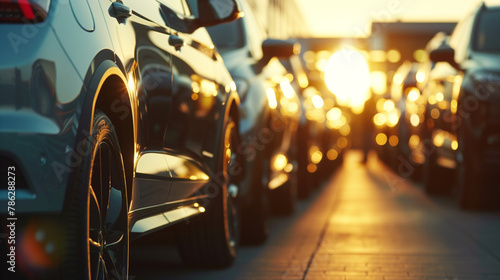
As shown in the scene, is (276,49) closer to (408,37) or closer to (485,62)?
(485,62)

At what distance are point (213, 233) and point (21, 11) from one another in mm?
2913

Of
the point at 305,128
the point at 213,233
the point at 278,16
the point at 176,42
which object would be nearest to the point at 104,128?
the point at 176,42

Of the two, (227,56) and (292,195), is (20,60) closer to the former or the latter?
(227,56)

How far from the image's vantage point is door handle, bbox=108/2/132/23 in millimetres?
3659

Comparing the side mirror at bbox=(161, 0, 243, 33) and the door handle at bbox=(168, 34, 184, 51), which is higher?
the side mirror at bbox=(161, 0, 243, 33)

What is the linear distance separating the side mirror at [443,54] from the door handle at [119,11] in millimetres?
6428

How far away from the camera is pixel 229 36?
7.65 m

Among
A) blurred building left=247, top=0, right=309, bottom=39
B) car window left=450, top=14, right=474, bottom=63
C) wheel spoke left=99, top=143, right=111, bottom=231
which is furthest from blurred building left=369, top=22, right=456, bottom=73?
wheel spoke left=99, top=143, right=111, bottom=231

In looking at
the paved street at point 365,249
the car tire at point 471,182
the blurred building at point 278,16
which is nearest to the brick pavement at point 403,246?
the paved street at point 365,249

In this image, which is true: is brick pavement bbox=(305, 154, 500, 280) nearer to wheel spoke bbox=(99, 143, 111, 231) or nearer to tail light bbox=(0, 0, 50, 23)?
wheel spoke bbox=(99, 143, 111, 231)

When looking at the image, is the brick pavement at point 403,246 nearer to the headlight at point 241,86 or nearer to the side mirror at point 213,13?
the headlight at point 241,86

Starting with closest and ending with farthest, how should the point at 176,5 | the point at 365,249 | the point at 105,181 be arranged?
the point at 105,181 → the point at 176,5 → the point at 365,249

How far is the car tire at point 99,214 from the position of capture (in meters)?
2.97

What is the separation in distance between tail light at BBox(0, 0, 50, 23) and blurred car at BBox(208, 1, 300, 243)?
139 inches
